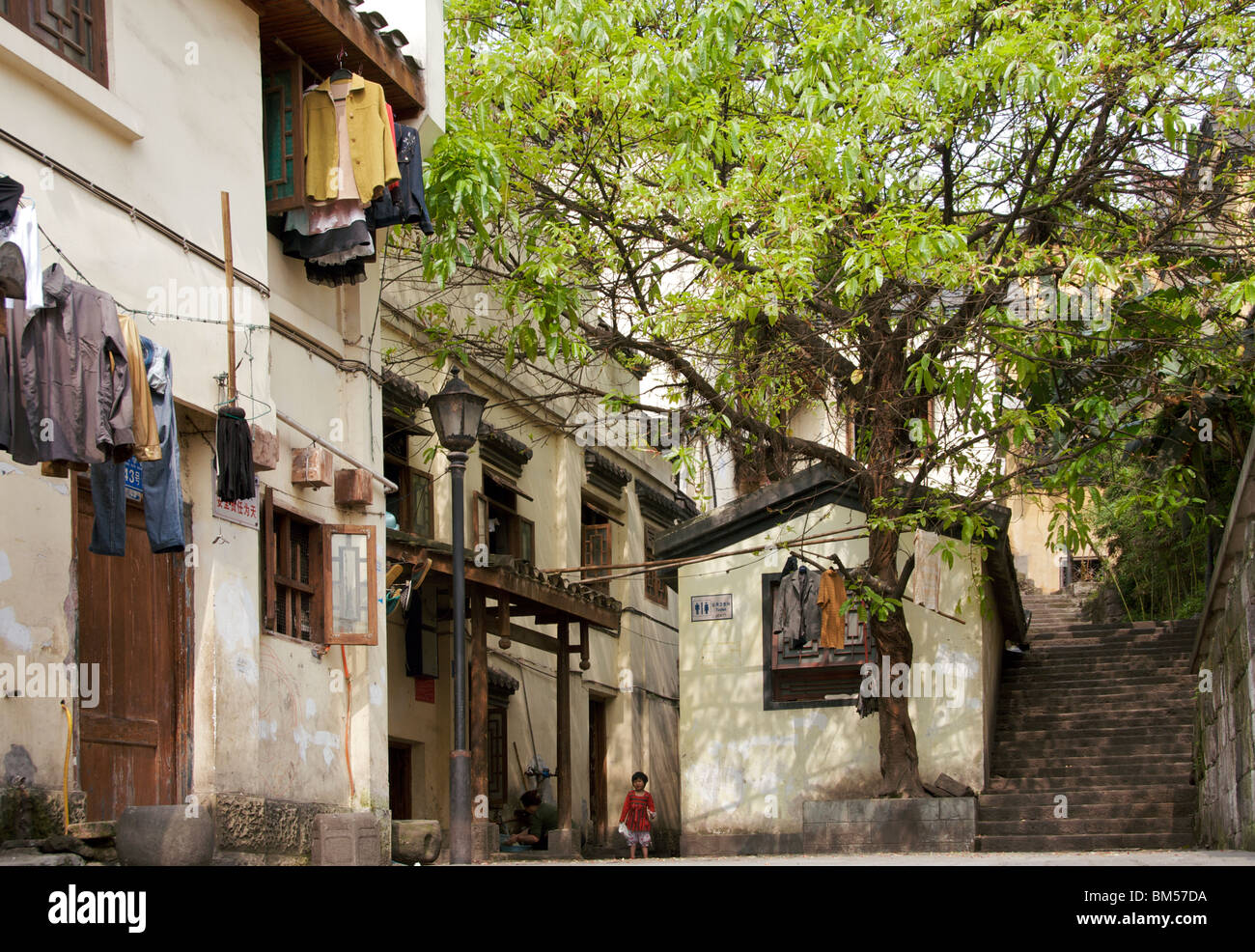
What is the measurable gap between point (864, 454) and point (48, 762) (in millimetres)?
10686

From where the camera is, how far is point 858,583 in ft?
53.1

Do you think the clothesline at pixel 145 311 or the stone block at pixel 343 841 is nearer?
the clothesline at pixel 145 311

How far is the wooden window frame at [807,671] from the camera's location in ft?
60.6

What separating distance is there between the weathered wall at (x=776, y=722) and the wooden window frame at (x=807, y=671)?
10 cm

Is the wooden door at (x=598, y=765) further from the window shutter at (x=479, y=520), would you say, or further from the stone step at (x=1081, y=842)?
the stone step at (x=1081, y=842)

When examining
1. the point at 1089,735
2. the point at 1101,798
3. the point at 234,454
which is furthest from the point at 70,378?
the point at 1089,735

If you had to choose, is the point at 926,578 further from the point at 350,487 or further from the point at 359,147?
the point at 359,147

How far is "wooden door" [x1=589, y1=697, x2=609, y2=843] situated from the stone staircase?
22.3ft

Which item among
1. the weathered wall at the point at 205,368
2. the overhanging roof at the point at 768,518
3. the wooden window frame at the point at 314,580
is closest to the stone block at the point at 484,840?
the weathered wall at the point at 205,368

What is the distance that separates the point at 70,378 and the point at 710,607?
42.9 ft

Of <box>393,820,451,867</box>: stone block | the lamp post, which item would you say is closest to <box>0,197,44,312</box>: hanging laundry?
the lamp post

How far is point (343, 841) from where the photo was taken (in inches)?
444

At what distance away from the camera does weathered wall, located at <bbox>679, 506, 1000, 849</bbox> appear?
18.2 meters
